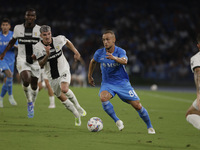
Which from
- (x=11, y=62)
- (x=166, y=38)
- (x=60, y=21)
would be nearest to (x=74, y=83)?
(x=60, y=21)

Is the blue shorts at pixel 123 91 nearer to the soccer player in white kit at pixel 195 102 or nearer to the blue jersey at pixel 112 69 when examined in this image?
the blue jersey at pixel 112 69

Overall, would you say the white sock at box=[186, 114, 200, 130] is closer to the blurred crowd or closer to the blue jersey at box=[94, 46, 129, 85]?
the blue jersey at box=[94, 46, 129, 85]

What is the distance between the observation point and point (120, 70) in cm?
750

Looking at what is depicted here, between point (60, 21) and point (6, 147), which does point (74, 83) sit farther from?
point (6, 147)

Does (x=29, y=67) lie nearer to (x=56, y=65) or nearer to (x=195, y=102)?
(x=56, y=65)

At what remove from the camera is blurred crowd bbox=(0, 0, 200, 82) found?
26.3 m

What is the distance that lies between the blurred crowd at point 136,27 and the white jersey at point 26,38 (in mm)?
16248

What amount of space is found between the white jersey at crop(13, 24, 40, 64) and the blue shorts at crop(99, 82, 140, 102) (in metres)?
2.73

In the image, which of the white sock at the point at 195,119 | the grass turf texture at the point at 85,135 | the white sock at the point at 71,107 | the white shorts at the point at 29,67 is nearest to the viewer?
the grass turf texture at the point at 85,135

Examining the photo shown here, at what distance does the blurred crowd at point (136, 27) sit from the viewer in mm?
26312

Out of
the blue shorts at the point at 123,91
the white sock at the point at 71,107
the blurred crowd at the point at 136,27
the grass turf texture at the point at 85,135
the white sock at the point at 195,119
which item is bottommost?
the grass turf texture at the point at 85,135

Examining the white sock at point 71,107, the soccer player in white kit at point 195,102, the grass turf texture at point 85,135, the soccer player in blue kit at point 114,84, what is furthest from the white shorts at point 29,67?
the soccer player in white kit at point 195,102

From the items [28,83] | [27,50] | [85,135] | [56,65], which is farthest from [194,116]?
[27,50]

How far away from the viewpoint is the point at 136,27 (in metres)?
29.6
